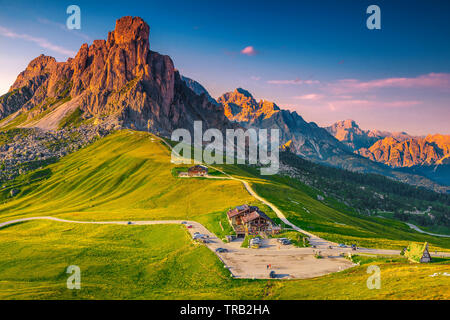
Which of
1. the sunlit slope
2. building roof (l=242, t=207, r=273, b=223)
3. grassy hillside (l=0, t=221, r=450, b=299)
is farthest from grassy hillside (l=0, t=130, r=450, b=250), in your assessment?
grassy hillside (l=0, t=221, r=450, b=299)

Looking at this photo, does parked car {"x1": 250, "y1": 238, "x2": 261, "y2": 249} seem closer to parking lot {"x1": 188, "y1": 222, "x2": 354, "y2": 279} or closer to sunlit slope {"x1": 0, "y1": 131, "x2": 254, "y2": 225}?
parking lot {"x1": 188, "y1": 222, "x2": 354, "y2": 279}

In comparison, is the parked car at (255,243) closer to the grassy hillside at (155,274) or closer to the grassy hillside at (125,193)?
the grassy hillside at (155,274)

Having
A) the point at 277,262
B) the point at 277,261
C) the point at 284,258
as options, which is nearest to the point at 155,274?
the point at 277,262

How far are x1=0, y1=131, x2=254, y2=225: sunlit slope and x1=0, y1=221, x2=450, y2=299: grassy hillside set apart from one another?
22194mm

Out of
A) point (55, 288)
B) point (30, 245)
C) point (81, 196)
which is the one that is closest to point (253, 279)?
point (55, 288)

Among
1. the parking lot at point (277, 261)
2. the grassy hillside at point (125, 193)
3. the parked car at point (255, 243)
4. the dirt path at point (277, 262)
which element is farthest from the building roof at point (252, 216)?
the dirt path at point (277, 262)

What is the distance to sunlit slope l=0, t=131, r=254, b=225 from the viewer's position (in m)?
104

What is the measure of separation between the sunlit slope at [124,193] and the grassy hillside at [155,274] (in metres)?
22.2

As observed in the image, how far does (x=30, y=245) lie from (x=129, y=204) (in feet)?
162

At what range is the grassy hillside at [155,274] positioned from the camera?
138 feet

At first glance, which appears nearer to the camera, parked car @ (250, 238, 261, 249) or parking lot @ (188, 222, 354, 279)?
parking lot @ (188, 222, 354, 279)

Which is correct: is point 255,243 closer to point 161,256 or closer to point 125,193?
point 161,256

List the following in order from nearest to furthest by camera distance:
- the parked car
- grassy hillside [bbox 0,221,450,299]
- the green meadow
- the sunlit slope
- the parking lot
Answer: grassy hillside [bbox 0,221,450,299], the green meadow, the parking lot, the parked car, the sunlit slope
